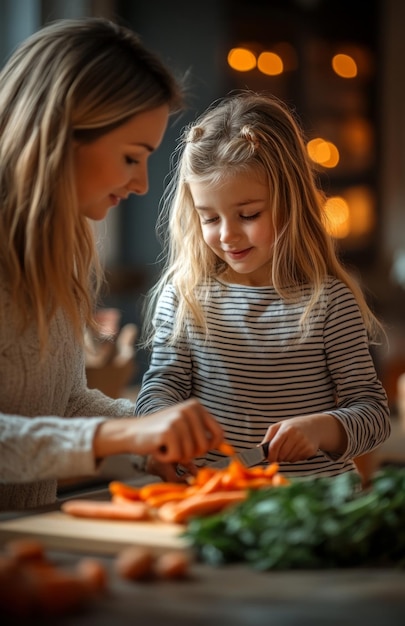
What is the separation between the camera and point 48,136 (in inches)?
62.3

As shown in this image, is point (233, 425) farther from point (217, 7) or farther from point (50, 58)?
point (217, 7)

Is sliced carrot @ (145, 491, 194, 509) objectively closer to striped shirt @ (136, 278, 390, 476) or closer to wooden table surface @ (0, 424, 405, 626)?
wooden table surface @ (0, 424, 405, 626)

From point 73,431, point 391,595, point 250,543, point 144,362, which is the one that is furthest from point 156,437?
point 144,362

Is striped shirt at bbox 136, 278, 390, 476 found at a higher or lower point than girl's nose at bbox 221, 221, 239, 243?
lower

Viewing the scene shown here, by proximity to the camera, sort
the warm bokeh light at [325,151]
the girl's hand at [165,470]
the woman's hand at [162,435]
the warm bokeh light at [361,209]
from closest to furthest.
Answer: the woman's hand at [162,435] → the girl's hand at [165,470] → the warm bokeh light at [325,151] → the warm bokeh light at [361,209]

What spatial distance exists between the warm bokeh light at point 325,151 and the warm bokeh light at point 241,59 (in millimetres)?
874

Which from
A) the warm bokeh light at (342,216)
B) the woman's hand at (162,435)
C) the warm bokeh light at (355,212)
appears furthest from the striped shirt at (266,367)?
the warm bokeh light at (355,212)

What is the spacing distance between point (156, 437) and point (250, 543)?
0.88 feet

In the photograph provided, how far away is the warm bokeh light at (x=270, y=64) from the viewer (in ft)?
22.0

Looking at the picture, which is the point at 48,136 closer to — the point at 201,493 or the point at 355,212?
the point at 201,493

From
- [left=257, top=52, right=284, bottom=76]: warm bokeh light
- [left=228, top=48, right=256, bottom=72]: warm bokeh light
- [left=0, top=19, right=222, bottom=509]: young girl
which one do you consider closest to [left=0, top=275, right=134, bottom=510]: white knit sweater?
[left=0, top=19, right=222, bottom=509]: young girl

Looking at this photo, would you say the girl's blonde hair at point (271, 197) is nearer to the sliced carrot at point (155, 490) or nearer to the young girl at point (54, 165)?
the young girl at point (54, 165)

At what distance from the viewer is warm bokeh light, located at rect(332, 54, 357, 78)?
7389mm

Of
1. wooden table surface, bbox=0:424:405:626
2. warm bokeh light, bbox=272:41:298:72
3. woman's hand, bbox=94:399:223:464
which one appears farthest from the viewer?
warm bokeh light, bbox=272:41:298:72
